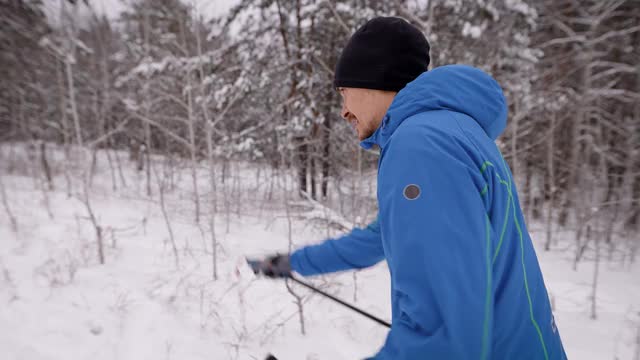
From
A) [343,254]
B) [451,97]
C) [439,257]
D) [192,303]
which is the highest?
[451,97]

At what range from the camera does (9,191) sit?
459 inches

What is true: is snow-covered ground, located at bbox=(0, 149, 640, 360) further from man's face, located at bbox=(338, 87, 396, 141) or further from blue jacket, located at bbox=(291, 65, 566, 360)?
blue jacket, located at bbox=(291, 65, 566, 360)

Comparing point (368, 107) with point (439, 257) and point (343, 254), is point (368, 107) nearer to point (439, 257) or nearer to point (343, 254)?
point (439, 257)

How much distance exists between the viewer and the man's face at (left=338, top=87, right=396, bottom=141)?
4.11 feet

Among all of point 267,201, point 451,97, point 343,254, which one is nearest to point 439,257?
point 451,97

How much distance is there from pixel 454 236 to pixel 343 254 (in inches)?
46.6

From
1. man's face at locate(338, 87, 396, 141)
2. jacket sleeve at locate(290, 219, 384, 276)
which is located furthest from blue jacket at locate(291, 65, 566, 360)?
jacket sleeve at locate(290, 219, 384, 276)

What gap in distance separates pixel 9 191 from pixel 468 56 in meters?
15.3

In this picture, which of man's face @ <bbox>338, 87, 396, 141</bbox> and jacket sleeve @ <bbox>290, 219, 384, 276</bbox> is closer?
man's face @ <bbox>338, 87, 396, 141</bbox>

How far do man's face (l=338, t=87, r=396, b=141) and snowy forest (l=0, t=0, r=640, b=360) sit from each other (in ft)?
4.35

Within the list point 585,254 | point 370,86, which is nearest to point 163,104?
point 370,86

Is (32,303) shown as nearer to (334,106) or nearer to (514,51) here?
(334,106)

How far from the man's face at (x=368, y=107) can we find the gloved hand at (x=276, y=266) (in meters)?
1.01

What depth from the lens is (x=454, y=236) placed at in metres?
0.71
